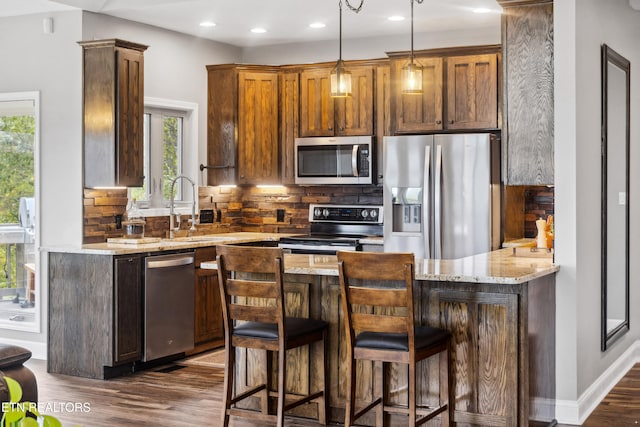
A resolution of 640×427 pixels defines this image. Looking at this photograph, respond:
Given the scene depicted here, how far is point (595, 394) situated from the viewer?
16.5ft

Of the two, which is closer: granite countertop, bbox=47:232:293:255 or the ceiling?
granite countertop, bbox=47:232:293:255

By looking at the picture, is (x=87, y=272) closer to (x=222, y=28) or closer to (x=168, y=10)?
(x=168, y=10)

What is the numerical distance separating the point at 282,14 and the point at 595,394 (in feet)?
12.0

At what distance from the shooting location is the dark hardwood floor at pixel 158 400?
464 cm

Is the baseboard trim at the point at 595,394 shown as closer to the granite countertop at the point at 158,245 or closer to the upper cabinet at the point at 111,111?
the granite countertop at the point at 158,245

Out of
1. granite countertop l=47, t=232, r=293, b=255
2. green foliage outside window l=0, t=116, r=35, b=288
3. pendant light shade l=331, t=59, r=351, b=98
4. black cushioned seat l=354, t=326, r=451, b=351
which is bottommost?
black cushioned seat l=354, t=326, r=451, b=351

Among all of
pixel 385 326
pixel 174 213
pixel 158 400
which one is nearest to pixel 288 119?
pixel 174 213

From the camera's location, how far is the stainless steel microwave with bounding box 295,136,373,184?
7098 mm

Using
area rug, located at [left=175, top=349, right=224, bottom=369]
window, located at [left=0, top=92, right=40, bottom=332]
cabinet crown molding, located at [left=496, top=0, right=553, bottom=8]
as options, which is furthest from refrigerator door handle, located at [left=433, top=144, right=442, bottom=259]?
window, located at [left=0, top=92, right=40, bottom=332]

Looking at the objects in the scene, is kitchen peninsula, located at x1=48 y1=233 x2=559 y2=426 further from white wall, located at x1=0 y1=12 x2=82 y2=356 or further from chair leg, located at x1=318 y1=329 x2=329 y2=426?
white wall, located at x1=0 y1=12 x2=82 y2=356

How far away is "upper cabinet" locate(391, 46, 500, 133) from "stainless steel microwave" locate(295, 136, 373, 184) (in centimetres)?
37

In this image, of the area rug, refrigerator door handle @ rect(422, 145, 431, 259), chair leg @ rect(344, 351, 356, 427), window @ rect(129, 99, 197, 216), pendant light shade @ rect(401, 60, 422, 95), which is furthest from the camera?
window @ rect(129, 99, 197, 216)

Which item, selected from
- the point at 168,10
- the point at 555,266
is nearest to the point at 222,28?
the point at 168,10

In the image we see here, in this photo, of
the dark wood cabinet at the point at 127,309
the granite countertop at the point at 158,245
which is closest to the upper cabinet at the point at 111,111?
the granite countertop at the point at 158,245
